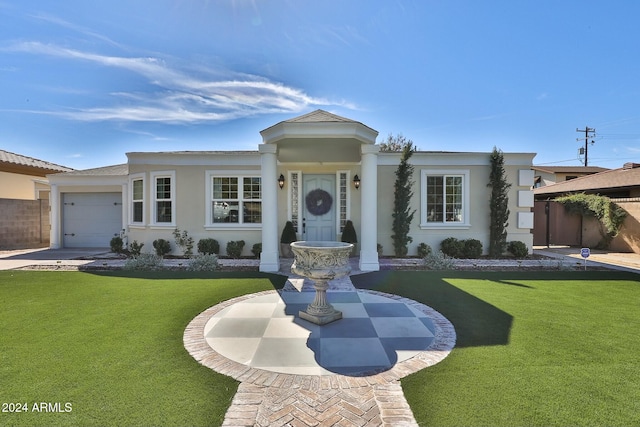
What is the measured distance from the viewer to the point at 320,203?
10.6 m

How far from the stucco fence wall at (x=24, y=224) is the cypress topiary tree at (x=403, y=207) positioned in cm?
1575

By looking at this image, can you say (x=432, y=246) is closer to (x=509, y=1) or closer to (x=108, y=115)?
(x=509, y=1)

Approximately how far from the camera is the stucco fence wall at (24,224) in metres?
12.6

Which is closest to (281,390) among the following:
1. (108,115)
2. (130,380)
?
(130,380)

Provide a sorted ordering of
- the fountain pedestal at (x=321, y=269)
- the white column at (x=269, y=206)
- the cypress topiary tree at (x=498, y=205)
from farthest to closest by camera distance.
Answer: the cypress topiary tree at (x=498, y=205) → the white column at (x=269, y=206) → the fountain pedestal at (x=321, y=269)

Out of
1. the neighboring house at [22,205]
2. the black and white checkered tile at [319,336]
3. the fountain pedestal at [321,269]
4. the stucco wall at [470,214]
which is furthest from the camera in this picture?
the neighboring house at [22,205]

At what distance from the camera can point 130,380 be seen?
281 cm

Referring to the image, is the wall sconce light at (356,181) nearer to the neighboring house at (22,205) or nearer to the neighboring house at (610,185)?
the neighboring house at (610,185)

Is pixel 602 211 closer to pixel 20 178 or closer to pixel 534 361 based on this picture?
pixel 534 361

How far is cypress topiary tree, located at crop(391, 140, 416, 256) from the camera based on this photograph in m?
10.1

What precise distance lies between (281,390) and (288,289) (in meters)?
3.53

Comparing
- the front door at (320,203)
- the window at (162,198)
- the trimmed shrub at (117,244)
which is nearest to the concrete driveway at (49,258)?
the trimmed shrub at (117,244)

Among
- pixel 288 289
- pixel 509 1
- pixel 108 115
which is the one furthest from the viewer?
pixel 108 115

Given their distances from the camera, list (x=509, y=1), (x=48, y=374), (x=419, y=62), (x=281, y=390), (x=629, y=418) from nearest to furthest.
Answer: (x=629, y=418) < (x=281, y=390) < (x=48, y=374) < (x=509, y=1) < (x=419, y=62)
